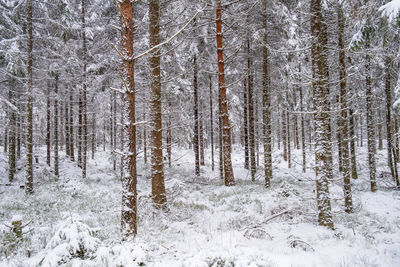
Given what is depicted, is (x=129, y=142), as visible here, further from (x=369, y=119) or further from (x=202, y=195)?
(x=369, y=119)

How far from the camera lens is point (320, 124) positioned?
6.11 meters

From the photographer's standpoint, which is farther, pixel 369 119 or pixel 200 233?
pixel 369 119

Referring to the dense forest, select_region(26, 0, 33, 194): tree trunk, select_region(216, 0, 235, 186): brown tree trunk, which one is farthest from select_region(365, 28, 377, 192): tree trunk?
select_region(26, 0, 33, 194): tree trunk

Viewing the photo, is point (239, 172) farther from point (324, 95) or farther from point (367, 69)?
point (324, 95)

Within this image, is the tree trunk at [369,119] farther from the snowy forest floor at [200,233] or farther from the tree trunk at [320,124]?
the tree trunk at [320,124]

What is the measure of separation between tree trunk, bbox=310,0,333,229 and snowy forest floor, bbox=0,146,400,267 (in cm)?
34

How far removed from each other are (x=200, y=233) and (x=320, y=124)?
4.65m

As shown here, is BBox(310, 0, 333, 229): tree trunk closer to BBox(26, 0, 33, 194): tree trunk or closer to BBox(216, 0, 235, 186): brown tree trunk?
BBox(216, 0, 235, 186): brown tree trunk

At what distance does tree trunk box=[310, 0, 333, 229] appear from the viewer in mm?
6031

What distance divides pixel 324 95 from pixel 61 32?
14.4 meters

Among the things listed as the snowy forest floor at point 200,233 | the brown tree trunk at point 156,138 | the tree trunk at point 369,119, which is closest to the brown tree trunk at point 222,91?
the snowy forest floor at point 200,233

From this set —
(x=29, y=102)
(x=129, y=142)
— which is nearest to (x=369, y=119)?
(x=129, y=142)

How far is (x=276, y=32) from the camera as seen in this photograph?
12.9m

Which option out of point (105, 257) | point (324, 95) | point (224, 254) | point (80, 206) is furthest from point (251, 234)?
point (80, 206)
